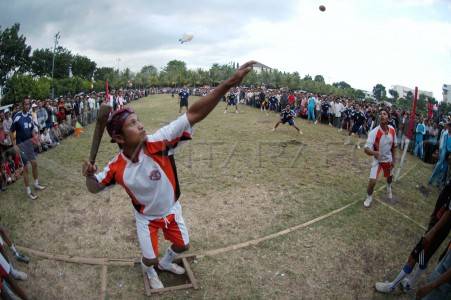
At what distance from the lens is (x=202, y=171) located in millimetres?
9125

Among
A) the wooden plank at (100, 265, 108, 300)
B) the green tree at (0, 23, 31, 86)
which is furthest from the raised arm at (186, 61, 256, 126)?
the green tree at (0, 23, 31, 86)

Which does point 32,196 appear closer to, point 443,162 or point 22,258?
point 22,258

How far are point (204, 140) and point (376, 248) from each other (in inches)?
349

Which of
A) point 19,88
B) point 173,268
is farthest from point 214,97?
point 19,88

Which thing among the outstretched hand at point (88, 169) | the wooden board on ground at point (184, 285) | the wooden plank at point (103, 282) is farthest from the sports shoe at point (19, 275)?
the outstretched hand at point (88, 169)

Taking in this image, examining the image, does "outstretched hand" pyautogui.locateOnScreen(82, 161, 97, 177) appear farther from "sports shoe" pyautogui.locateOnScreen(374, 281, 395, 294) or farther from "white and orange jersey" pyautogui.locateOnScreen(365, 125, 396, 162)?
"white and orange jersey" pyautogui.locateOnScreen(365, 125, 396, 162)

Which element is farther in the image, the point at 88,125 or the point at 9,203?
the point at 88,125

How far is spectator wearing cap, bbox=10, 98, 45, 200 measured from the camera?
726cm

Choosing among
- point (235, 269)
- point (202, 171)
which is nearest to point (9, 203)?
point (202, 171)

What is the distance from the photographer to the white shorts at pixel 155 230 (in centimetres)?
388

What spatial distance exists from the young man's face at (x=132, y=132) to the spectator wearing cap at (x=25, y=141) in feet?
16.6

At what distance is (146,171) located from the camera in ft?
11.4

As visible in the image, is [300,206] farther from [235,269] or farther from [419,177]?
[419,177]

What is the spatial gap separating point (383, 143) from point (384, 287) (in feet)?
10.5
